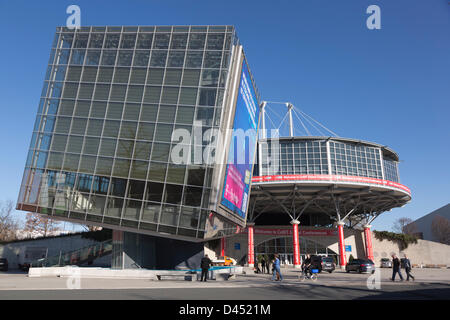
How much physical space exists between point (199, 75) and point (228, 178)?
8579mm

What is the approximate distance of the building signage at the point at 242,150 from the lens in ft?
90.8

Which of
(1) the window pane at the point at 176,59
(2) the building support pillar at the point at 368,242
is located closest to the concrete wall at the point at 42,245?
(1) the window pane at the point at 176,59

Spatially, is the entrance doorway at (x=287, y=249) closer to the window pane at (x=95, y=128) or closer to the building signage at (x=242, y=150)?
the building signage at (x=242, y=150)

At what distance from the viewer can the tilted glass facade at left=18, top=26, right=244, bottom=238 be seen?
25.2 meters

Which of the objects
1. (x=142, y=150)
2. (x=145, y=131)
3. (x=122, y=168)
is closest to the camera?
(x=122, y=168)

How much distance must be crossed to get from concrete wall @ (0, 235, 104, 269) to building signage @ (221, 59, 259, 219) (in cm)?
2649

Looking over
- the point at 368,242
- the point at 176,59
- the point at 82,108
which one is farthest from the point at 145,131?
the point at 368,242

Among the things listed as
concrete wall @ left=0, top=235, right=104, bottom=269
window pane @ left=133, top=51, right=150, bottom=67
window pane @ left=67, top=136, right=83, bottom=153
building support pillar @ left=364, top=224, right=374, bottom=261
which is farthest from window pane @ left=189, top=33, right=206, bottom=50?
building support pillar @ left=364, top=224, right=374, bottom=261

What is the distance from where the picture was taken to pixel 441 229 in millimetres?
78938

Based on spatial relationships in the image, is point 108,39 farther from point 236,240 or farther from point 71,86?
point 236,240

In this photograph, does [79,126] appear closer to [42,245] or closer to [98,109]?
[98,109]

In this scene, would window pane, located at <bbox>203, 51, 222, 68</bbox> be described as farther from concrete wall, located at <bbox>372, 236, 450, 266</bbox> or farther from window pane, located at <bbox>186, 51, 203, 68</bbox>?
concrete wall, located at <bbox>372, 236, 450, 266</bbox>

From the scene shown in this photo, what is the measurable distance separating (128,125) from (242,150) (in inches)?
410

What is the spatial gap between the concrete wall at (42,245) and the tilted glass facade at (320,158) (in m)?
27.6
